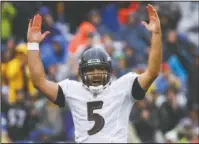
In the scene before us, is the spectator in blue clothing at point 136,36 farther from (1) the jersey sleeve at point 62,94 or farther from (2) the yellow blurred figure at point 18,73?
(1) the jersey sleeve at point 62,94

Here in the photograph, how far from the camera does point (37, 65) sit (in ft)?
23.7

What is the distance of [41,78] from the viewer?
7242 mm

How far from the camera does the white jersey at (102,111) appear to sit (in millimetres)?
7219

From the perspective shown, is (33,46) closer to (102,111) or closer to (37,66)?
(37,66)

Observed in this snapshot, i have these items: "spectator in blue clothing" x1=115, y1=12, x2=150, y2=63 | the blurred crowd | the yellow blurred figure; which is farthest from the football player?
"spectator in blue clothing" x1=115, y1=12, x2=150, y2=63

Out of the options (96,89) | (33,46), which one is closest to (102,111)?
(96,89)

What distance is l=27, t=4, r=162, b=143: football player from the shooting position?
23.7 feet

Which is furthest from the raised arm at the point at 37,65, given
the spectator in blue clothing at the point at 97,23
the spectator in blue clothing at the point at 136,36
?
the spectator in blue clothing at the point at 97,23

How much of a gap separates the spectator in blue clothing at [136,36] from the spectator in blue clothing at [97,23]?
260 millimetres

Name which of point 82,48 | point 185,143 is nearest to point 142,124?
point 185,143

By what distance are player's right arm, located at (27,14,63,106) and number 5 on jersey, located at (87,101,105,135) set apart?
0.32 m

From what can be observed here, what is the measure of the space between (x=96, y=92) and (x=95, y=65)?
0.24m

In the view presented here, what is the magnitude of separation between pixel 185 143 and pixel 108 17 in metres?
4.24

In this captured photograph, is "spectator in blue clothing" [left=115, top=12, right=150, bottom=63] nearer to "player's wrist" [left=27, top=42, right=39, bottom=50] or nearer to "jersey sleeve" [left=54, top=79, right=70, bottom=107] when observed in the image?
"jersey sleeve" [left=54, top=79, right=70, bottom=107]
